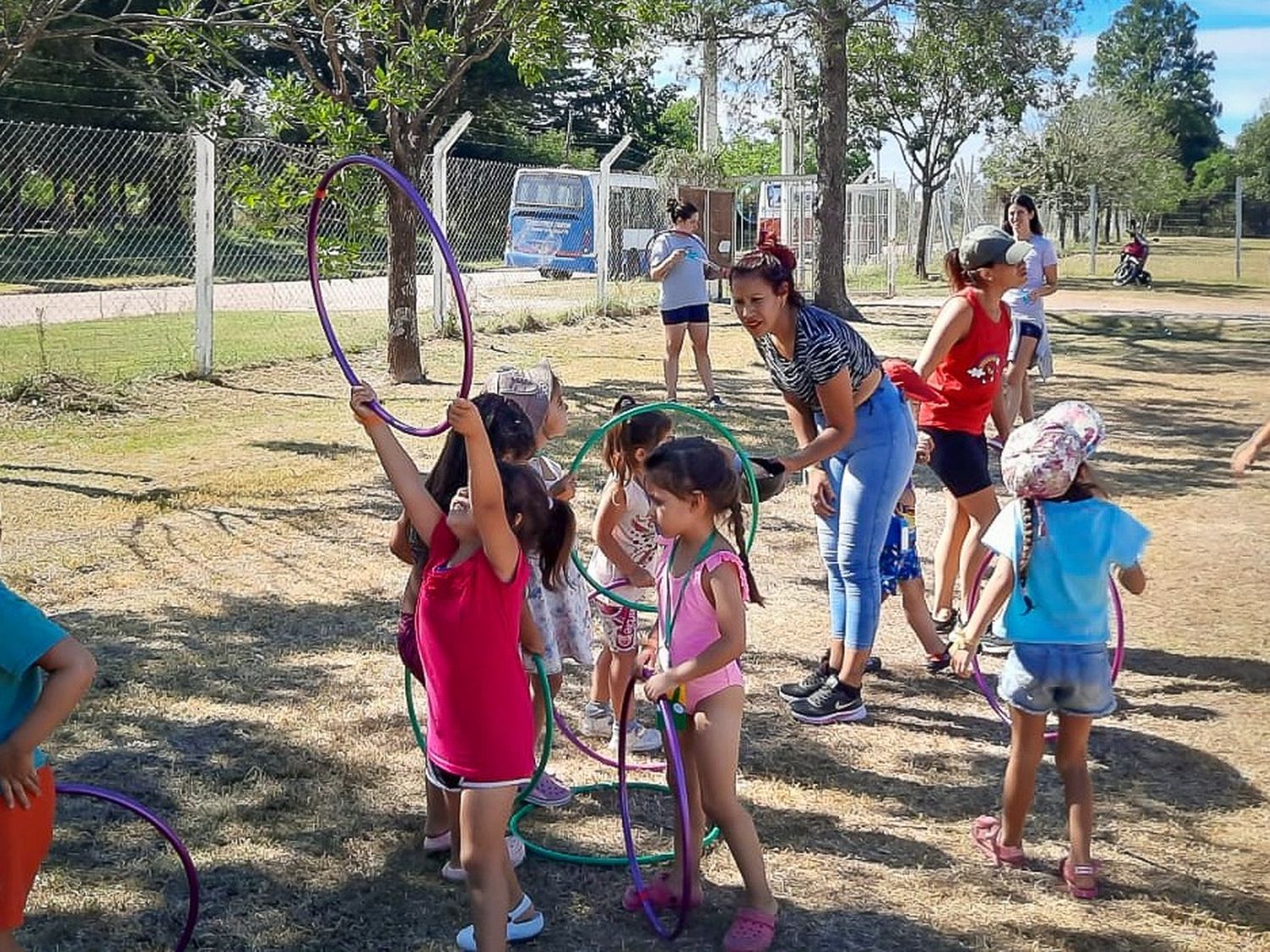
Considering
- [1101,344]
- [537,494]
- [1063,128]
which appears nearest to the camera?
[537,494]

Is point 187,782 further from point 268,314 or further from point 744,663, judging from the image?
point 268,314

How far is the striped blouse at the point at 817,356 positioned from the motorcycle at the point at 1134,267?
→ 30790 millimetres

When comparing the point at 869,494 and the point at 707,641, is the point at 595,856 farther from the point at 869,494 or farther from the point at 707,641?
the point at 869,494

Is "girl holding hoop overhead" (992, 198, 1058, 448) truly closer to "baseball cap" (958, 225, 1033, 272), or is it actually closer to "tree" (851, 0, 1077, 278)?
"baseball cap" (958, 225, 1033, 272)

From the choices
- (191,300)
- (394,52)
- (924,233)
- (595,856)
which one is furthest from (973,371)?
(924,233)

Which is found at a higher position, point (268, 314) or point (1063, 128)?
point (1063, 128)

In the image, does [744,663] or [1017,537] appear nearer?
[1017,537]

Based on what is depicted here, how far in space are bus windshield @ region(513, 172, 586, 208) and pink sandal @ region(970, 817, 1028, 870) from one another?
25.5 meters

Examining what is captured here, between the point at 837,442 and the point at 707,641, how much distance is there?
5.17 feet

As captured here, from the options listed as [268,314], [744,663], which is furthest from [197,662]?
[268,314]

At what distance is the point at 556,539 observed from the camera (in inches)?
138

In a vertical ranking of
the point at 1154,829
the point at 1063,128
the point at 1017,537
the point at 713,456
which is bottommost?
the point at 1154,829

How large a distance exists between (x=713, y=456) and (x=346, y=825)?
5.76ft

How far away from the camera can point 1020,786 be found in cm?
407
